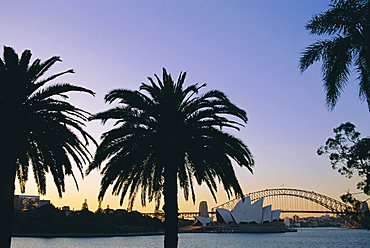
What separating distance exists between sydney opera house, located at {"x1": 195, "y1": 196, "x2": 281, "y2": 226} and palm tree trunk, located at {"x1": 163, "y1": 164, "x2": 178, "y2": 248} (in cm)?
14377

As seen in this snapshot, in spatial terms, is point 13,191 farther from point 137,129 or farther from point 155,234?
point 155,234

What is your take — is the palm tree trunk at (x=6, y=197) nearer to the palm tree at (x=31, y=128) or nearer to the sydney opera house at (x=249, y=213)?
the palm tree at (x=31, y=128)

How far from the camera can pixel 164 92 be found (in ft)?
62.7

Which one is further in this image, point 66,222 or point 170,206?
point 66,222

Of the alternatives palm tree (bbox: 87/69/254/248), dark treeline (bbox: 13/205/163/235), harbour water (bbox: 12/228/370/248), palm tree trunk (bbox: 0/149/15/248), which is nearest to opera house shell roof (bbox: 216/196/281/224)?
dark treeline (bbox: 13/205/163/235)

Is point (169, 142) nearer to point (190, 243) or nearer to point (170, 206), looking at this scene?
point (170, 206)

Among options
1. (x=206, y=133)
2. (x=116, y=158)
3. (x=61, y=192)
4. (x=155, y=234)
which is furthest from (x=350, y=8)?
(x=155, y=234)

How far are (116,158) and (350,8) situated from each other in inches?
403

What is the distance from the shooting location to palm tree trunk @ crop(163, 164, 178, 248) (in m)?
18.3

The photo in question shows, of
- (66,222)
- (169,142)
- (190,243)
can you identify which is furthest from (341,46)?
(66,222)

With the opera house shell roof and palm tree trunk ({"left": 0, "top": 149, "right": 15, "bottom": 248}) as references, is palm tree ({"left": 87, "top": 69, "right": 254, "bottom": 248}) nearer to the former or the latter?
palm tree trunk ({"left": 0, "top": 149, "right": 15, "bottom": 248})

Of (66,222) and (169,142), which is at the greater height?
(169,142)

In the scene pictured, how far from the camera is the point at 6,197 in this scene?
602 inches

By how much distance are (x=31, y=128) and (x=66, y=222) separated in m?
104
